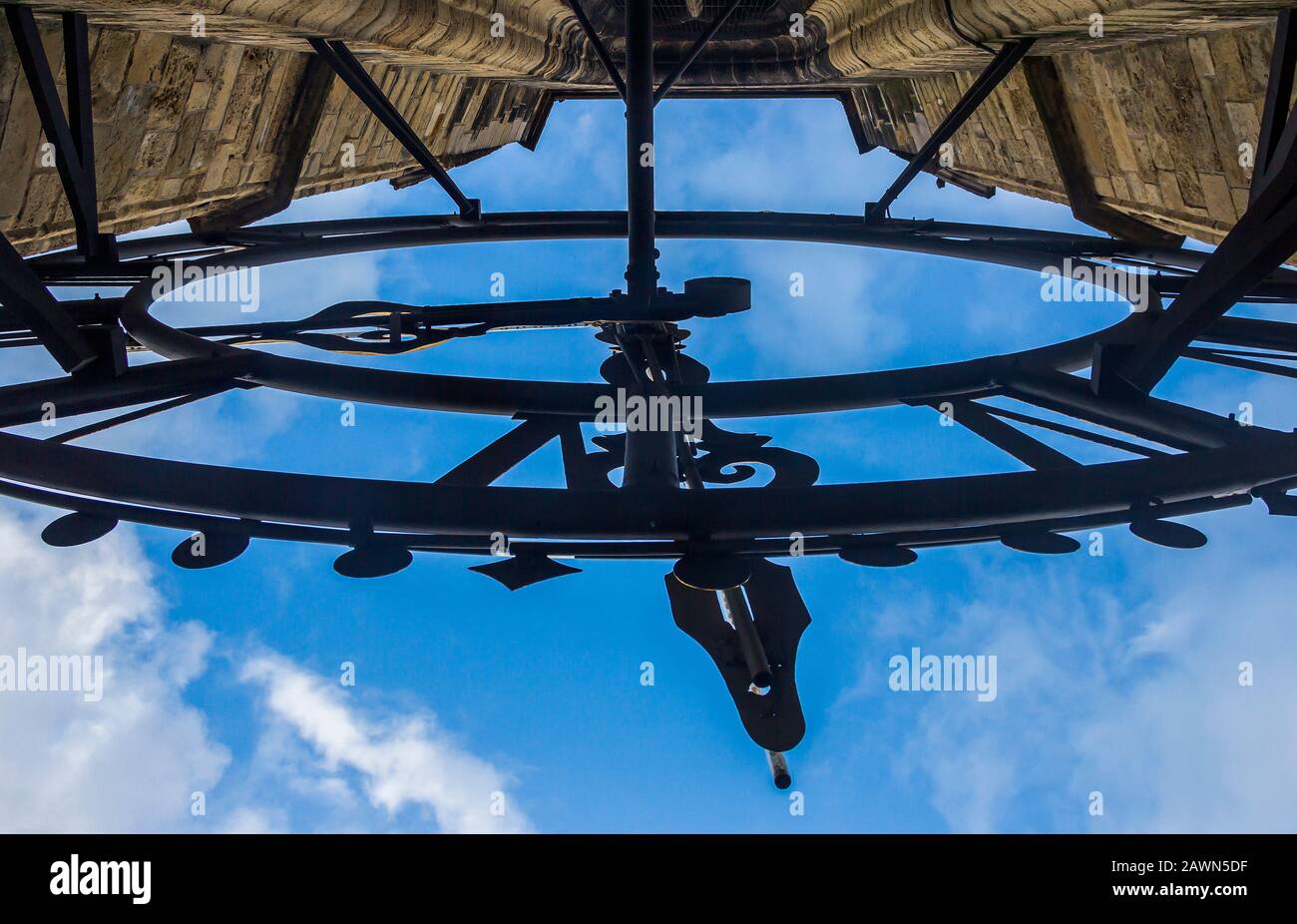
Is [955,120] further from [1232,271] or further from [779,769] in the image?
[779,769]

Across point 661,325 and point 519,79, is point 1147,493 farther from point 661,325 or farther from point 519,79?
point 519,79

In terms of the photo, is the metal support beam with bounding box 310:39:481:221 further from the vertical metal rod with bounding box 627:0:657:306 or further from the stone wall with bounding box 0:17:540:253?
the vertical metal rod with bounding box 627:0:657:306

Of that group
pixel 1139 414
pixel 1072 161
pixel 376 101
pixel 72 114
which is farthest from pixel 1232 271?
pixel 1072 161

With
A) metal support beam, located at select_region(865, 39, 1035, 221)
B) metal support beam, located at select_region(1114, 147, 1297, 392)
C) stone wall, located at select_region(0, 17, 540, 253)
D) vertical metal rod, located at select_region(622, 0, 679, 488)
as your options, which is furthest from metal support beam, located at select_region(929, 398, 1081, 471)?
stone wall, located at select_region(0, 17, 540, 253)

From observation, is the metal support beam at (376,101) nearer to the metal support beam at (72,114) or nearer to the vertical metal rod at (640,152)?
the metal support beam at (72,114)
